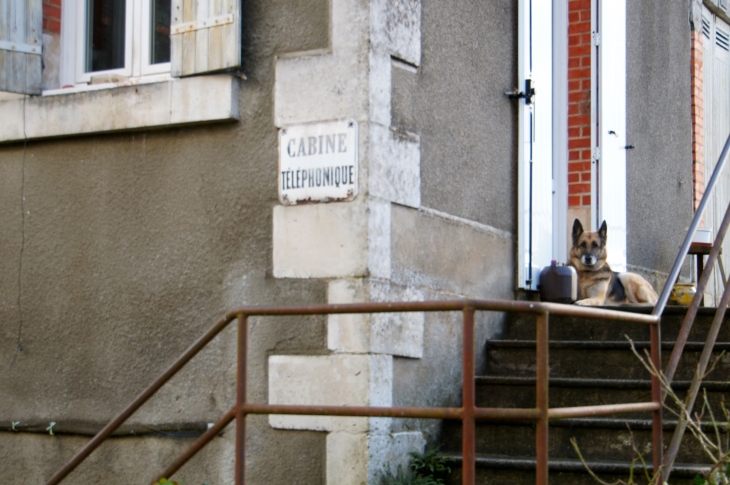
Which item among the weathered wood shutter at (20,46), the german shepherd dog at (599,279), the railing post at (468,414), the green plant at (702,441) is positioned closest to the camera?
the railing post at (468,414)

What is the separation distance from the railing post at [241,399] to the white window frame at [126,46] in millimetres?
2079

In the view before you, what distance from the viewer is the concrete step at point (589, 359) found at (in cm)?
551

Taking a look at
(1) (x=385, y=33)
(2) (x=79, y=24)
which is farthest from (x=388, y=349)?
(2) (x=79, y=24)

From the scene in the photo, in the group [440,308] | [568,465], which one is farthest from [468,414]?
[568,465]

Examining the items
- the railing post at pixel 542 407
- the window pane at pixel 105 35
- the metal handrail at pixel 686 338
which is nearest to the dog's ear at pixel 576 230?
the metal handrail at pixel 686 338

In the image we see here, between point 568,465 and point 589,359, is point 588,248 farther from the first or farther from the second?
point 568,465

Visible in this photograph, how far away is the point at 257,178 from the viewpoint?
202 inches

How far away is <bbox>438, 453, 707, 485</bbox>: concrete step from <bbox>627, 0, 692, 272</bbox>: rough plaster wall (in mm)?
3367

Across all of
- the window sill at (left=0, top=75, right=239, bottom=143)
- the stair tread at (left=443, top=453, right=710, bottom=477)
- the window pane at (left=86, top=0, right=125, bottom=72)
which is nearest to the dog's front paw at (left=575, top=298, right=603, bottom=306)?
the stair tread at (left=443, top=453, right=710, bottom=477)

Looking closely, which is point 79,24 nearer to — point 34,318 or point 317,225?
point 34,318

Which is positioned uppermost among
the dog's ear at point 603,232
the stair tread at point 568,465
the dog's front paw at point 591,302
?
the dog's ear at point 603,232

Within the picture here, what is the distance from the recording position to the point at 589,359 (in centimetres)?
570

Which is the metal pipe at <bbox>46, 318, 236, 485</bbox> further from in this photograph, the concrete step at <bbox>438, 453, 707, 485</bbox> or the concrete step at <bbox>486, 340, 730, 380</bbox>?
the concrete step at <bbox>486, 340, 730, 380</bbox>

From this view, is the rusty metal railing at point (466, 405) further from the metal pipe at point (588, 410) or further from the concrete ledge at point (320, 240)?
the concrete ledge at point (320, 240)
